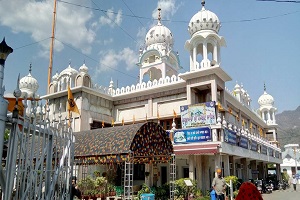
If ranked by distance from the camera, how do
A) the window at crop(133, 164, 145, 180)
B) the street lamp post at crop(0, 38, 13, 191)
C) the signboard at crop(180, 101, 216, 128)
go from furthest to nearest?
the window at crop(133, 164, 145, 180) < the signboard at crop(180, 101, 216, 128) < the street lamp post at crop(0, 38, 13, 191)

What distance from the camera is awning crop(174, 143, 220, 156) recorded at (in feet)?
52.3

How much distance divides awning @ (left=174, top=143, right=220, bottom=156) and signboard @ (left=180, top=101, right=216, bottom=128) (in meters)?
1.57

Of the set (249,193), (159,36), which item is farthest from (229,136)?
(159,36)

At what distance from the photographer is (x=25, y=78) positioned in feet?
111

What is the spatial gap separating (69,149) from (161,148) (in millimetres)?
5126

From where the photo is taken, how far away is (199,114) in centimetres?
1808

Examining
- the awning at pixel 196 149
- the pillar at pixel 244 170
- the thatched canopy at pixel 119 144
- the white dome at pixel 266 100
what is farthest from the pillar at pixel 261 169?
the thatched canopy at pixel 119 144

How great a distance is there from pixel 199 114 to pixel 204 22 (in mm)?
8226

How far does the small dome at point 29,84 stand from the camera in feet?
109

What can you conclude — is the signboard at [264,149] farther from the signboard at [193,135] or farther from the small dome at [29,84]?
the small dome at [29,84]

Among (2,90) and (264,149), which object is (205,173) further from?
(2,90)

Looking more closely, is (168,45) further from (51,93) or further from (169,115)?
(51,93)

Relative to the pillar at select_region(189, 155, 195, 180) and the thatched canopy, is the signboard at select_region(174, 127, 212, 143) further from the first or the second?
the thatched canopy

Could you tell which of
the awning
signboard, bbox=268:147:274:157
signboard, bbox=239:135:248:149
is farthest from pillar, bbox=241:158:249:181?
the awning
